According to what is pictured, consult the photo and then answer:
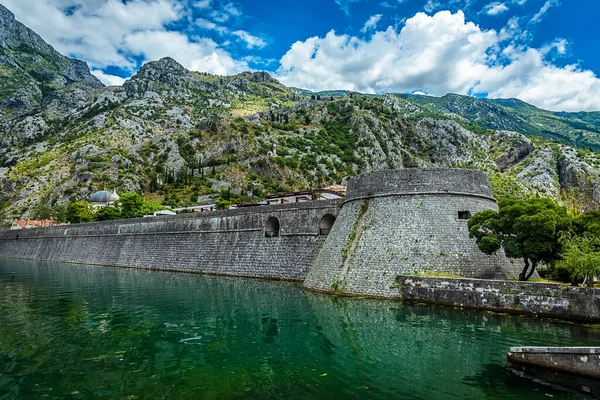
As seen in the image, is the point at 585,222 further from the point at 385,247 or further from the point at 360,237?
the point at 360,237

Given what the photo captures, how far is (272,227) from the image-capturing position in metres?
34.3

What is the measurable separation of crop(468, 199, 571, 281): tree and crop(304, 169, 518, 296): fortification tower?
1.73m

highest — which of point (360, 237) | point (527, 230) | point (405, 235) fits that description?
point (527, 230)

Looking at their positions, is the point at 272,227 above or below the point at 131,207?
below

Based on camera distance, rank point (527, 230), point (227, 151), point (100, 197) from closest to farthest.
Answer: point (527, 230), point (100, 197), point (227, 151)

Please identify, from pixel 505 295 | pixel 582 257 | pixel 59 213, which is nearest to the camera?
pixel 582 257

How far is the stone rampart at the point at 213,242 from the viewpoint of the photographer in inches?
1193

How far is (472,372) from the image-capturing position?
10.6 metres

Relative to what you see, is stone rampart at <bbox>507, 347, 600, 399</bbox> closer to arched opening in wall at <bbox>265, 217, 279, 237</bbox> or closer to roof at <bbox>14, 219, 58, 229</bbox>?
arched opening in wall at <bbox>265, 217, 279, 237</bbox>

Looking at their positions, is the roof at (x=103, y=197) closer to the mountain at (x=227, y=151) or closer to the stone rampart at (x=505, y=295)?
the mountain at (x=227, y=151)

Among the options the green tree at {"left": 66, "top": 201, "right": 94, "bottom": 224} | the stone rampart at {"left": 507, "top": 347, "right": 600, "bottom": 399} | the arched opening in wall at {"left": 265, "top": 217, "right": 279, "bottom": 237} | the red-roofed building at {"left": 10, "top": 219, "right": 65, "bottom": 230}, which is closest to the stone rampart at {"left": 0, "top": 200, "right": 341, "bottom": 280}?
the arched opening in wall at {"left": 265, "top": 217, "right": 279, "bottom": 237}

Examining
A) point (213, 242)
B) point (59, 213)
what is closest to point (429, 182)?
point (213, 242)

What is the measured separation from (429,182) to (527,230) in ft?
21.1

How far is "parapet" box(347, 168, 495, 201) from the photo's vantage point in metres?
23.6
